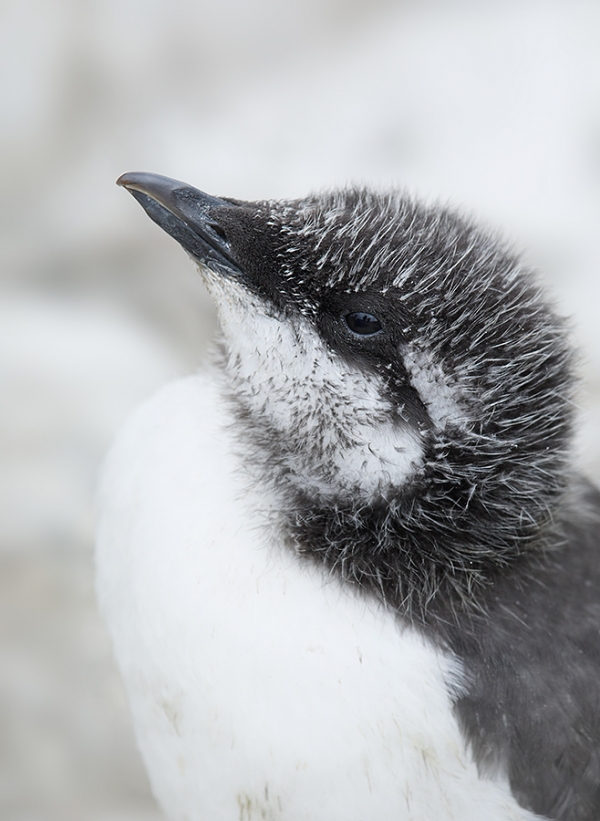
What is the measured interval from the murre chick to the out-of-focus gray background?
56.8 inches

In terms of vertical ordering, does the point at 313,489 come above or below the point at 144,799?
above

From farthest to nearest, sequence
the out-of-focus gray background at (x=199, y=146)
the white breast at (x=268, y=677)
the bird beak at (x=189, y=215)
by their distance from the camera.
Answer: the out-of-focus gray background at (x=199, y=146)
the bird beak at (x=189, y=215)
the white breast at (x=268, y=677)

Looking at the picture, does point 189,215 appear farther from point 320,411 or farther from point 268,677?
point 268,677

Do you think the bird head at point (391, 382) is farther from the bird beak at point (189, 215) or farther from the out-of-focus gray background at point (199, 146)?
the out-of-focus gray background at point (199, 146)

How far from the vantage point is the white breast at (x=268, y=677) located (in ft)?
5.06

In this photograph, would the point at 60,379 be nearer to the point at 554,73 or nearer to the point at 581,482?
the point at 581,482

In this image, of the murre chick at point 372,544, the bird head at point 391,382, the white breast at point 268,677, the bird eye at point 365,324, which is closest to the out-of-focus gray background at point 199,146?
the white breast at point 268,677

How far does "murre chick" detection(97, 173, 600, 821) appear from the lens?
1553 mm

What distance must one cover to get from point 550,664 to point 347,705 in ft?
1.23

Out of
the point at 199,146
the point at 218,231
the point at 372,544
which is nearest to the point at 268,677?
the point at 372,544

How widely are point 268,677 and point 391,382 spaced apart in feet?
1.83

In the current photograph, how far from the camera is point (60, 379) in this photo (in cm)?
333

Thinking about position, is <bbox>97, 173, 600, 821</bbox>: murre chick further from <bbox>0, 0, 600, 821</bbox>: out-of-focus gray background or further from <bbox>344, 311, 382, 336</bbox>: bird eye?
<bbox>0, 0, 600, 821</bbox>: out-of-focus gray background

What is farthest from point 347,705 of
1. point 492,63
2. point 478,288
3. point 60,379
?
point 492,63
